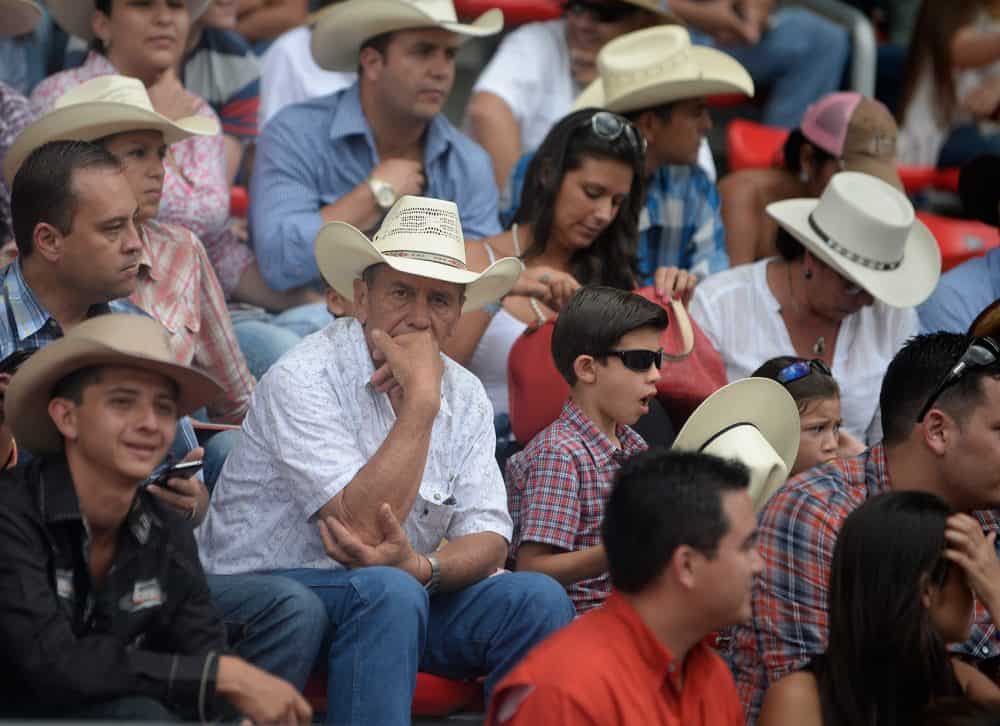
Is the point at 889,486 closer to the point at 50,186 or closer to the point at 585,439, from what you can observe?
the point at 585,439

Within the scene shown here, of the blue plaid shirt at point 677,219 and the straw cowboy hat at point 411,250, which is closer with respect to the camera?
the straw cowboy hat at point 411,250

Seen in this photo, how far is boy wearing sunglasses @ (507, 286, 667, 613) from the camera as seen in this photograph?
14.2ft

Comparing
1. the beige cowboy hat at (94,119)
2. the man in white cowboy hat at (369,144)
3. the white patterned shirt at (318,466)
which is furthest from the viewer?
the man in white cowboy hat at (369,144)

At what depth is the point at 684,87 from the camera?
6.14 meters

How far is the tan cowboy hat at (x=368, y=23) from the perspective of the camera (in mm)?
5891

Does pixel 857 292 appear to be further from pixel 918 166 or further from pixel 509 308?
pixel 918 166

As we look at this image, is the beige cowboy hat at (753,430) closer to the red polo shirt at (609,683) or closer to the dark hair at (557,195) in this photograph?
the red polo shirt at (609,683)

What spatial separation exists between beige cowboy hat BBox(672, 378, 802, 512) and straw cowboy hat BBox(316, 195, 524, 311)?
70 centimetres

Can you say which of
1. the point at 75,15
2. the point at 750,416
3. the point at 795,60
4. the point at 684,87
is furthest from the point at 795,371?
the point at 795,60

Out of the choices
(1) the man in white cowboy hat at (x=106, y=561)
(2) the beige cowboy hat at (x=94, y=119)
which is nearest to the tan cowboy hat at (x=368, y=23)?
(2) the beige cowboy hat at (x=94, y=119)

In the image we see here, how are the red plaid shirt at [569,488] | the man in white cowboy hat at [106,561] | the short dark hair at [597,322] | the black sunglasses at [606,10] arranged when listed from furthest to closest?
1. the black sunglasses at [606,10]
2. the short dark hair at [597,322]
3. the red plaid shirt at [569,488]
4. the man in white cowboy hat at [106,561]

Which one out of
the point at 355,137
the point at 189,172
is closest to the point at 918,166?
the point at 355,137

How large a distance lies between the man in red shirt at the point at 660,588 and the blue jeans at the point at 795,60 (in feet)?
16.1

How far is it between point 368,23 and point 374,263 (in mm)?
1837
